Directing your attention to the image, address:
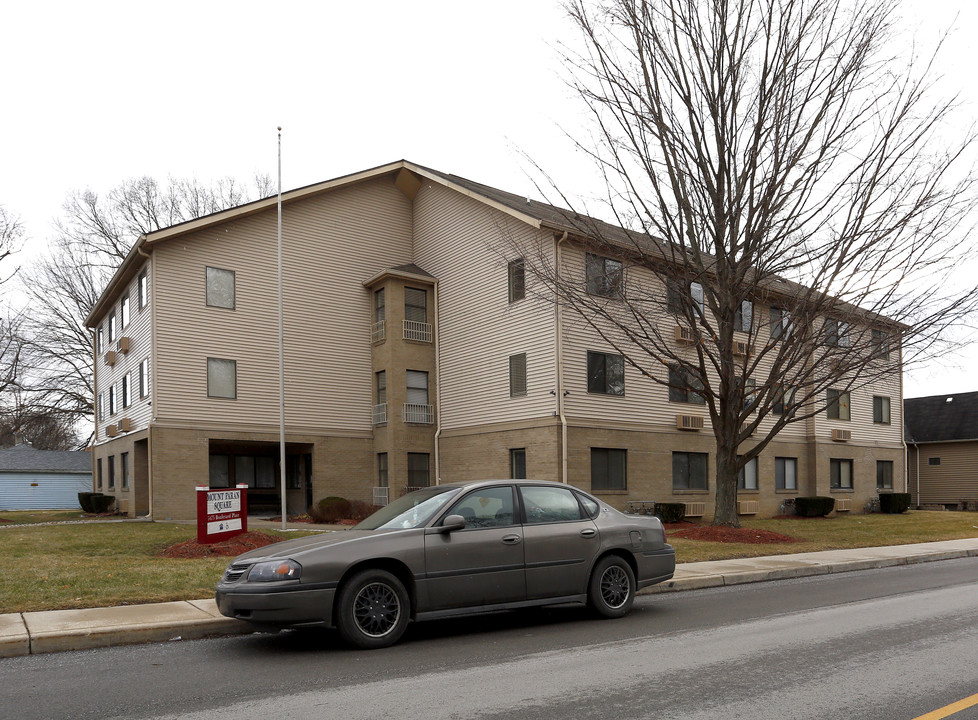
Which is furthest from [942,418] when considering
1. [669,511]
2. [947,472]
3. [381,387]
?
[381,387]

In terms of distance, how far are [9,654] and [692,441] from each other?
24.7 meters

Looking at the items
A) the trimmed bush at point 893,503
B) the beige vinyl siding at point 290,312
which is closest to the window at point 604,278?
the beige vinyl siding at point 290,312

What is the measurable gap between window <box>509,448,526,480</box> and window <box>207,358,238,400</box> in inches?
368

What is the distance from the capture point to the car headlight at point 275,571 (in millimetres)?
7918

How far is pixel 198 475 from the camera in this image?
27.5m

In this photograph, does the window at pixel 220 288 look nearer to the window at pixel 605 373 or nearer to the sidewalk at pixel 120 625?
the window at pixel 605 373

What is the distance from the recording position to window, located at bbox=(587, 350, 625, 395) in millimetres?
26953

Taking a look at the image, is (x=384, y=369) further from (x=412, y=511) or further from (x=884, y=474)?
(x=884, y=474)

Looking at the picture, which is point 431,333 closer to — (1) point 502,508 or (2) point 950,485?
(1) point 502,508

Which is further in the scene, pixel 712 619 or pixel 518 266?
pixel 518 266

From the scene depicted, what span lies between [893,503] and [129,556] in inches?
1240

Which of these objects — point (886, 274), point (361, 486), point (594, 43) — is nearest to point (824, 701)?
point (886, 274)

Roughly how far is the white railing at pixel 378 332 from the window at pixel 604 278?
27.1 ft

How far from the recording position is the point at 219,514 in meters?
15.5
